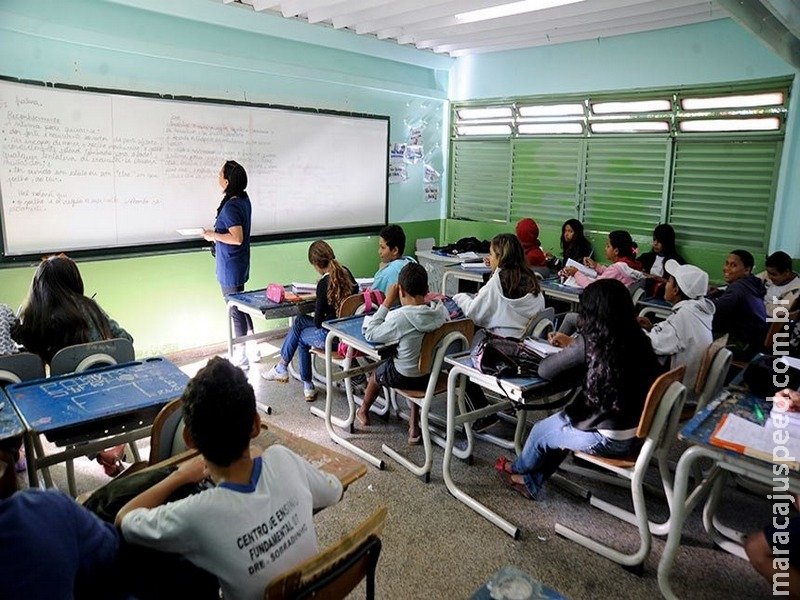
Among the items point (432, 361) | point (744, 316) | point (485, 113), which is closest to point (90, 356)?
point (432, 361)

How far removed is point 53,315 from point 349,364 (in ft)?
5.34

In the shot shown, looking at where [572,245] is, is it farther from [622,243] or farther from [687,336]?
[687,336]

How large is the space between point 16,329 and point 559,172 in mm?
4882

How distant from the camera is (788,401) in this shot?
6.93ft

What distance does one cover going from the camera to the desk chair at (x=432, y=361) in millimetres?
2838

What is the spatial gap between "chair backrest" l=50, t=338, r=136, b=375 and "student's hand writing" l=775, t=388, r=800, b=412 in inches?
103

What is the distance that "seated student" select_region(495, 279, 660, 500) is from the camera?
2.26m

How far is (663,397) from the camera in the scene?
2174 millimetres

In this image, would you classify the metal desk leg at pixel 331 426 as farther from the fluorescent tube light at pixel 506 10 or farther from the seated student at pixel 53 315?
the fluorescent tube light at pixel 506 10

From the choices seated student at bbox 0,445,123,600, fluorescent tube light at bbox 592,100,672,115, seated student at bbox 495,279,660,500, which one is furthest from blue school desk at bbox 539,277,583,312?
seated student at bbox 0,445,123,600

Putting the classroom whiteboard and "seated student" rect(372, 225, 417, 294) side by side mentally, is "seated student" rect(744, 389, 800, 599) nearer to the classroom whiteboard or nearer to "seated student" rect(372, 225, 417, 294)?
"seated student" rect(372, 225, 417, 294)

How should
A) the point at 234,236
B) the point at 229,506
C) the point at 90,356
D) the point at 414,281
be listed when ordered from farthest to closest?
the point at 234,236, the point at 414,281, the point at 90,356, the point at 229,506

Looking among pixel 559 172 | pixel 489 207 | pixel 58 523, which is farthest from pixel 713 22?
pixel 58 523

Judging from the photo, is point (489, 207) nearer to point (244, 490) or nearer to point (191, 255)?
point (191, 255)
